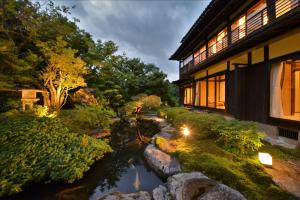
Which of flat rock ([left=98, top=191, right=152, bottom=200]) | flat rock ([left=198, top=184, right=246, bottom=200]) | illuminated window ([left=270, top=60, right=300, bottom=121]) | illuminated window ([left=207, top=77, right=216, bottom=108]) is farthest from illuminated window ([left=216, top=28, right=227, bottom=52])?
flat rock ([left=98, top=191, right=152, bottom=200])

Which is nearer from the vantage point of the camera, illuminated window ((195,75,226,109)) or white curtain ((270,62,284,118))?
white curtain ((270,62,284,118))

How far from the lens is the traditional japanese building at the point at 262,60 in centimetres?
692

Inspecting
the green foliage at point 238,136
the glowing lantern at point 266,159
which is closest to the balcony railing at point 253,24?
the green foliage at point 238,136

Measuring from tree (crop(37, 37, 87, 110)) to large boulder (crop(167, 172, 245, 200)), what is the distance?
9.45 m

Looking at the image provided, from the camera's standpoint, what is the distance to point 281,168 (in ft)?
Answer: 16.7

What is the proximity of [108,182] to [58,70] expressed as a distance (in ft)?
27.6

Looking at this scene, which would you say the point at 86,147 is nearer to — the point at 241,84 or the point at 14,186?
the point at 14,186

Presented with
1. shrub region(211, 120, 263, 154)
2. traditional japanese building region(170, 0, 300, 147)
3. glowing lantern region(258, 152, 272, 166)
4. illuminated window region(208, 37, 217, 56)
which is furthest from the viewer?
illuminated window region(208, 37, 217, 56)

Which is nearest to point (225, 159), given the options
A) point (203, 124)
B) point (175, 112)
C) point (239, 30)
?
point (203, 124)

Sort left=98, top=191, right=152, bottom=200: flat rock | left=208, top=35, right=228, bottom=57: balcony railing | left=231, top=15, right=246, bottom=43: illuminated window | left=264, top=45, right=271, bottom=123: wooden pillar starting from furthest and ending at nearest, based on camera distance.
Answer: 1. left=208, top=35, right=228, bottom=57: balcony railing
2. left=231, top=15, right=246, bottom=43: illuminated window
3. left=264, top=45, right=271, bottom=123: wooden pillar
4. left=98, top=191, right=152, bottom=200: flat rock

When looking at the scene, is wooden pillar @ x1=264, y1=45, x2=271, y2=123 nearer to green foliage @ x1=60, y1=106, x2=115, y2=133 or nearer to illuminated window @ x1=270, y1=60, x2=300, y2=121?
illuminated window @ x1=270, y1=60, x2=300, y2=121

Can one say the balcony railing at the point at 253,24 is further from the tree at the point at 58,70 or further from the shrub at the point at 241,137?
the tree at the point at 58,70

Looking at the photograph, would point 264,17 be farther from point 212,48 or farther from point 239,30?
point 212,48

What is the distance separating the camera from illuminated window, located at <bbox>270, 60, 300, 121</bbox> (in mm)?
7599
